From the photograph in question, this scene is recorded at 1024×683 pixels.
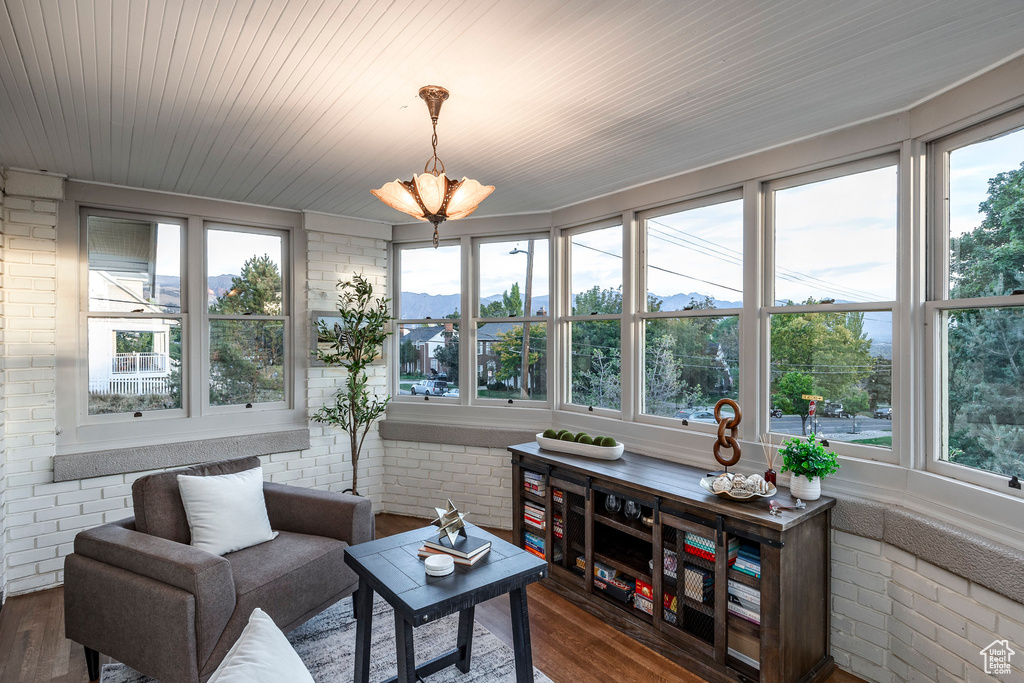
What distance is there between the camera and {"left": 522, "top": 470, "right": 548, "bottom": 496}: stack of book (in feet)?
11.9

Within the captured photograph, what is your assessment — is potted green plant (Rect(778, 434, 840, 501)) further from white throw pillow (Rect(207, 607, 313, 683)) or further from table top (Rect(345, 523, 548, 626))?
white throw pillow (Rect(207, 607, 313, 683))

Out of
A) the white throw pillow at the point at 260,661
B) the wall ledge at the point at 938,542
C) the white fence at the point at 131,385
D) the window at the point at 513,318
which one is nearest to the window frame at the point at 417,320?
the window at the point at 513,318

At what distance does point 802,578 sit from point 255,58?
3195 mm

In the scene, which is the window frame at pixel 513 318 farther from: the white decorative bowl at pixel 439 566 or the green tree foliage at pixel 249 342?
the white decorative bowl at pixel 439 566

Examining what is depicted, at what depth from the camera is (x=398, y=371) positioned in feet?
16.6

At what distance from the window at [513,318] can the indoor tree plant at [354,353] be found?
883 mm

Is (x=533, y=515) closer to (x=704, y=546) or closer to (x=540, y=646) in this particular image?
(x=540, y=646)

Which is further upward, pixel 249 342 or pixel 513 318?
pixel 513 318

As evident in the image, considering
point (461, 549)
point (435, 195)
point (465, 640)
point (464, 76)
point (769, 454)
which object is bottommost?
point (465, 640)

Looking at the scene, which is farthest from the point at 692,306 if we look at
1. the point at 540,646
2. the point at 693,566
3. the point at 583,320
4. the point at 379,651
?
the point at 379,651

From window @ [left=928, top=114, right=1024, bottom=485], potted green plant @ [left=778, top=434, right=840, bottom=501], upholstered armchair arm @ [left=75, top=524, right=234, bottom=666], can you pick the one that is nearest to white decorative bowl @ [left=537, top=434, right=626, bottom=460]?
potted green plant @ [left=778, top=434, right=840, bottom=501]

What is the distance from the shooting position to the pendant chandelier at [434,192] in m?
2.28

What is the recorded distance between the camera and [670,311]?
12.0 ft

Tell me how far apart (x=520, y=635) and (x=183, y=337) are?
133 inches
